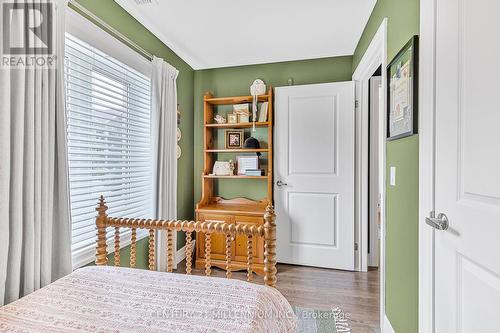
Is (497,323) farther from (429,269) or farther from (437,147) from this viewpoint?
(437,147)

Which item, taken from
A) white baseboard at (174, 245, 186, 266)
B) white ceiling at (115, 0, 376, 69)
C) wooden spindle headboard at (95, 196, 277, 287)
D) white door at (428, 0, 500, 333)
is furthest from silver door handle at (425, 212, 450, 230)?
white baseboard at (174, 245, 186, 266)

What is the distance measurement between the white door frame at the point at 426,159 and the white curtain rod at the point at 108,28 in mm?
2007

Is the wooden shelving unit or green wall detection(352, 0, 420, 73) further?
the wooden shelving unit

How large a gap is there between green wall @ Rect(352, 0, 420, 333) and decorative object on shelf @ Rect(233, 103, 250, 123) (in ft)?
5.38

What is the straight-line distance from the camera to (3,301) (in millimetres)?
1169

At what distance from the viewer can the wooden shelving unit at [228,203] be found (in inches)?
112

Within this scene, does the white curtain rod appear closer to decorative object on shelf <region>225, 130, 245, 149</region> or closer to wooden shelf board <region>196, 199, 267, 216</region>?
decorative object on shelf <region>225, 130, 245, 149</region>

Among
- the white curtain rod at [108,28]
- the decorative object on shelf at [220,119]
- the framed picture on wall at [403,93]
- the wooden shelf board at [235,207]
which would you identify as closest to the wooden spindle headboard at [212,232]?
the framed picture on wall at [403,93]

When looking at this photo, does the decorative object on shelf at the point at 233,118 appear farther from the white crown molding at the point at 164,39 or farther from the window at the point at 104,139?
the window at the point at 104,139

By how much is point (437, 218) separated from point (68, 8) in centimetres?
234

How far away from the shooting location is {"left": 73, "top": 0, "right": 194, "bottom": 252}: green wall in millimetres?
2268

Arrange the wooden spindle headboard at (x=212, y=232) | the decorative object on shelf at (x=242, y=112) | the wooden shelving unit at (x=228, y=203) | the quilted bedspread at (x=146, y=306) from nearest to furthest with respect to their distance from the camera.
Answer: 1. the quilted bedspread at (x=146, y=306)
2. the wooden spindle headboard at (x=212, y=232)
3. the wooden shelving unit at (x=228, y=203)
4. the decorative object on shelf at (x=242, y=112)

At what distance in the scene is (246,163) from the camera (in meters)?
3.15

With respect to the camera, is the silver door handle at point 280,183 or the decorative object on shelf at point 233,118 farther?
the decorative object on shelf at point 233,118
